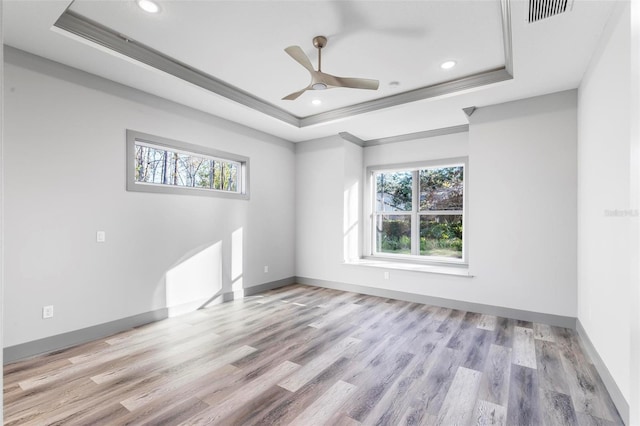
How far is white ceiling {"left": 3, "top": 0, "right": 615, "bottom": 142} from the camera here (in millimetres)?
2463

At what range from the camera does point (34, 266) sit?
9.64 feet

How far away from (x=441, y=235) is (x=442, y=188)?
788 millimetres

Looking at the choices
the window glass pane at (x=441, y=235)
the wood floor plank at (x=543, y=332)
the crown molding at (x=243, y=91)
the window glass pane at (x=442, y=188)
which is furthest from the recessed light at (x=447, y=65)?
the wood floor plank at (x=543, y=332)

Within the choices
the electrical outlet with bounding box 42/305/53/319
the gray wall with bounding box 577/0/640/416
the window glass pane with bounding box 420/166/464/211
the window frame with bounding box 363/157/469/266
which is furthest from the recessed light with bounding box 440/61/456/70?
the electrical outlet with bounding box 42/305/53/319

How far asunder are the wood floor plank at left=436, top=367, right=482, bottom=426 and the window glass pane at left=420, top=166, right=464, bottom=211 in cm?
313

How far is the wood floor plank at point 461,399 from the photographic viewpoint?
6.90ft


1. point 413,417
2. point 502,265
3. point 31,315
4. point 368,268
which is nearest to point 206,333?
point 31,315

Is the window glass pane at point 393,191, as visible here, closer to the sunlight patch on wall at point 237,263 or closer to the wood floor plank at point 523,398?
the sunlight patch on wall at point 237,263

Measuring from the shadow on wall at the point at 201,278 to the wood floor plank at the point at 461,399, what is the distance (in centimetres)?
328

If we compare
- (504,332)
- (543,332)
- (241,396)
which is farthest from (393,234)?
(241,396)

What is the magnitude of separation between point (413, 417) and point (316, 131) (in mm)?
4262

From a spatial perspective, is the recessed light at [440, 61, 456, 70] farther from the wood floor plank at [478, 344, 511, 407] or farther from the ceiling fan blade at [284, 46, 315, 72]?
the wood floor plank at [478, 344, 511, 407]

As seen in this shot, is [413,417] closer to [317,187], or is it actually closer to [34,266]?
[34,266]

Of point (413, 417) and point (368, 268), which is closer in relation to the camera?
point (413, 417)
